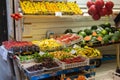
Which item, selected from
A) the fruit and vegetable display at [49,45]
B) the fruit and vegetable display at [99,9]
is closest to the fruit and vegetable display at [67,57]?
the fruit and vegetable display at [49,45]

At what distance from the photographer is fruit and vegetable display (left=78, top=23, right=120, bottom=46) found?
4145mm

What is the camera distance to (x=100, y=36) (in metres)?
4.26

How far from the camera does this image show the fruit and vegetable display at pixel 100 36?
414cm

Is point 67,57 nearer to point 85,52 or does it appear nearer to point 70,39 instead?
point 85,52

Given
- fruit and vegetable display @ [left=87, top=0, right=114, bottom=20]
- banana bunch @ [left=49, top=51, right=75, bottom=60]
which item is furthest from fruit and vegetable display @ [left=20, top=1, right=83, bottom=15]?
fruit and vegetable display @ [left=87, top=0, right=114, bottom=20]

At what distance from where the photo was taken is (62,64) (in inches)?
118

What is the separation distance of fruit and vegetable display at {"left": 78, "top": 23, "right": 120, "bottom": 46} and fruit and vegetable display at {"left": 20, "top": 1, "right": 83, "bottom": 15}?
1.81 feet

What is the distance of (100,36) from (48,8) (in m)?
1.29

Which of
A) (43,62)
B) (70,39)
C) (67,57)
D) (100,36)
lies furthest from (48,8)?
(43,62)

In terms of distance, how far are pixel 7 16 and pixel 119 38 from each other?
289 centimetres

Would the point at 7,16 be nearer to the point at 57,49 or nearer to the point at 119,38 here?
the point at 57,49

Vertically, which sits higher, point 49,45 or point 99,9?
point 99,9

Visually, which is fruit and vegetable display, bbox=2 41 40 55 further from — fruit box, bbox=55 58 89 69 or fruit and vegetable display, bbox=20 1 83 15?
fruit and vegetable display, bbox=20 1 83 15

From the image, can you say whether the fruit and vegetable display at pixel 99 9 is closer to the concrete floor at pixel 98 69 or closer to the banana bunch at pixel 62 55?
the banana bunch at pixel 62 55
